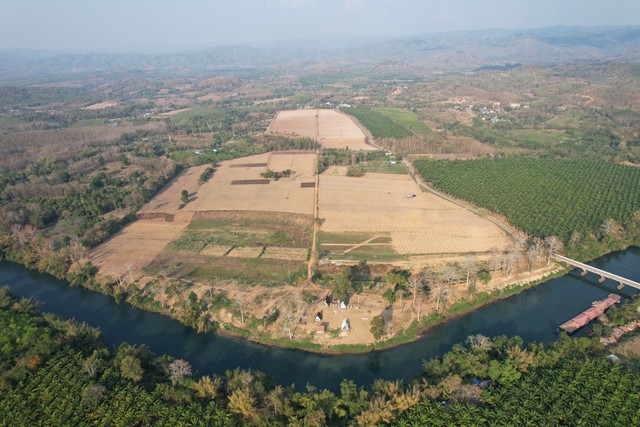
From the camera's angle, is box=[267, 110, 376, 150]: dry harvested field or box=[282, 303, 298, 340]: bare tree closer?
box=[282, 303, 298, 340]: bare tree

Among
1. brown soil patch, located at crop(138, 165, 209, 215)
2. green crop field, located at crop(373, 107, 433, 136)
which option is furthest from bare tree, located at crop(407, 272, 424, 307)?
green crop field, located at crop(373, 107, 433, 136)

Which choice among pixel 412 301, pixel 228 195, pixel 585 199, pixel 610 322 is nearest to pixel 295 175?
pixel 228 195

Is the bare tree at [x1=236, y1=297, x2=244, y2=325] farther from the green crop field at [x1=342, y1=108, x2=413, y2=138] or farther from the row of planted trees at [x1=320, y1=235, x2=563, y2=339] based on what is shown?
the green crop field at [x1=342, y1=108, x2=413, y2=138]

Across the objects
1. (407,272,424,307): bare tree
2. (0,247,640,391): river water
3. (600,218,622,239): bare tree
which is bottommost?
(0,247,640,391): river water

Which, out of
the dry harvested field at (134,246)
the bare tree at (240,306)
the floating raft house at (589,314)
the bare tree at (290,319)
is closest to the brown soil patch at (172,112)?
the dry harvested field at (134,246)

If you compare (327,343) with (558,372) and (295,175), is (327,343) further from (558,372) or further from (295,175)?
(295,175)

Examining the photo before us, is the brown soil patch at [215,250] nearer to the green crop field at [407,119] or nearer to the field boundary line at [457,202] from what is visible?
the field boundary line at [457,202]
